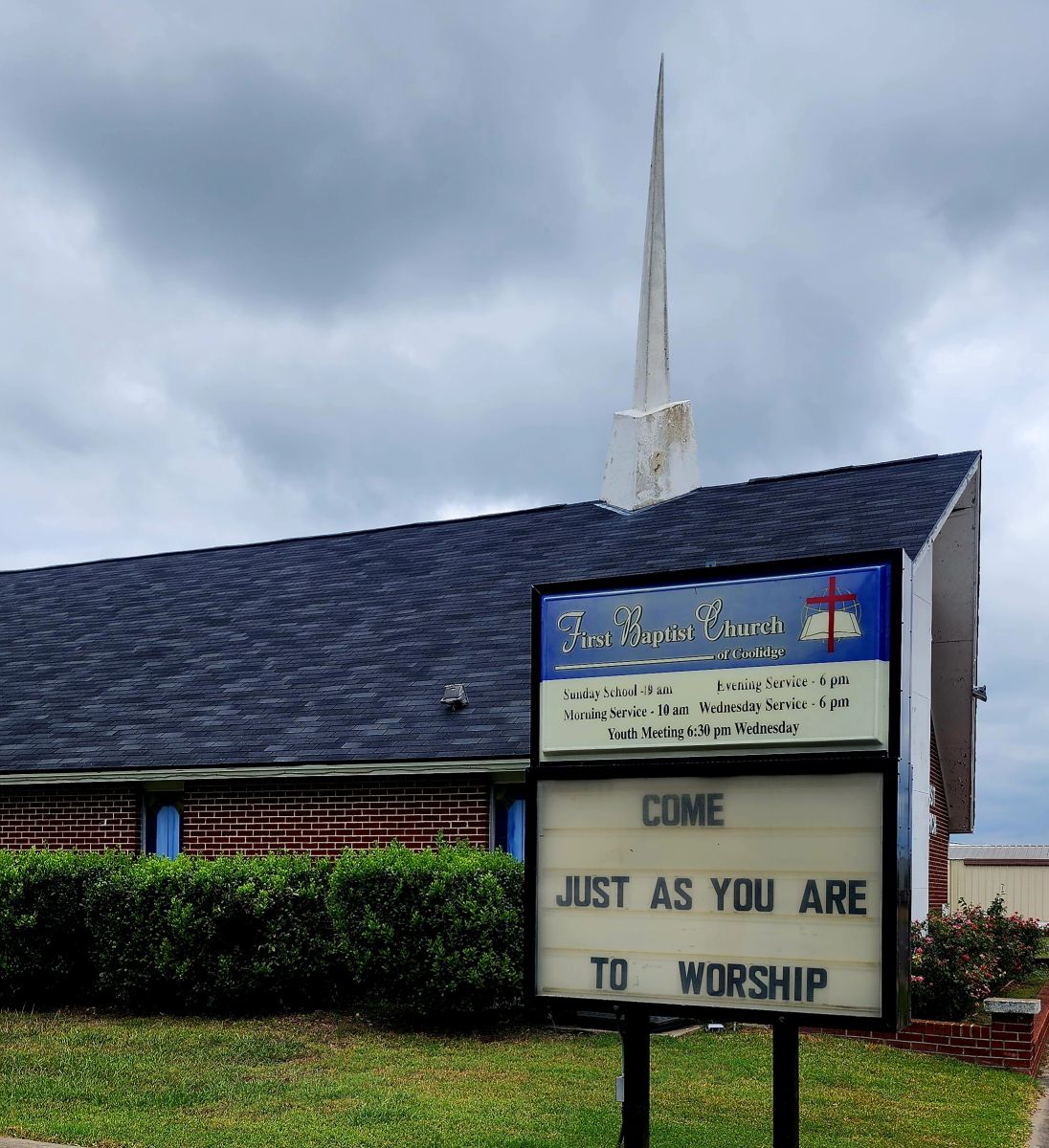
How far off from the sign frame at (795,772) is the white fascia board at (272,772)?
7.31 meters

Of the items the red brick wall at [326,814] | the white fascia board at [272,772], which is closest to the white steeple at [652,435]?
the red brick wall at [326,814]

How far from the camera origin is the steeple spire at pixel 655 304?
21891 millimetres

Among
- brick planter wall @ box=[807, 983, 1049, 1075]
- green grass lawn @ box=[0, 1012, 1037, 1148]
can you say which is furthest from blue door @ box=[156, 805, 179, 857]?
brick planter wall @ box=[807, 983, 1049, 1075]

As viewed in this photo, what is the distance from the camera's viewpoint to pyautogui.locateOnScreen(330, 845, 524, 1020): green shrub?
12438 millimetres

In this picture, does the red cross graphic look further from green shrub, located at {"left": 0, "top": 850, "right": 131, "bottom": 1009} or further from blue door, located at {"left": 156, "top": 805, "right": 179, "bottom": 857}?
blue door, located at {"left": 156, "top": 805, "right": 179, "bottom": 857}

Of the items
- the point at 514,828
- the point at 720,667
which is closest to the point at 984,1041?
the point at 514,828

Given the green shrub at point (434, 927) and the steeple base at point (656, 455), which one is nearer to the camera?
the green shrub at point (434, 927)

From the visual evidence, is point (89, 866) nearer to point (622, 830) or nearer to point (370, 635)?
point (370, 635)

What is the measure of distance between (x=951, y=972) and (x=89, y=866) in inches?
344

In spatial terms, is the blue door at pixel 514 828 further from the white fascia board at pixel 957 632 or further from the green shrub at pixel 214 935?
the white fascia board at pixel 957 632

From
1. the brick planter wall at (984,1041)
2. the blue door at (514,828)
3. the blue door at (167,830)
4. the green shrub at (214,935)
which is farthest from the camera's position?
the blue door at (167,830)

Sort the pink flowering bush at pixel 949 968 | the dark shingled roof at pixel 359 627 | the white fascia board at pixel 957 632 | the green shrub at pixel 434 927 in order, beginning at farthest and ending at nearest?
the white fascia board at pixel 957 632
the dark shingled roof at pixel 359 627
the pink flowering bush at pixel 949 968
the green shrub at pixel 434 927

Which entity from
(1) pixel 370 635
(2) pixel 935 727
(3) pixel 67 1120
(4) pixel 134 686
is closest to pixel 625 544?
(1) pixel 370 635

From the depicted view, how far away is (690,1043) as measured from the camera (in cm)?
1228
